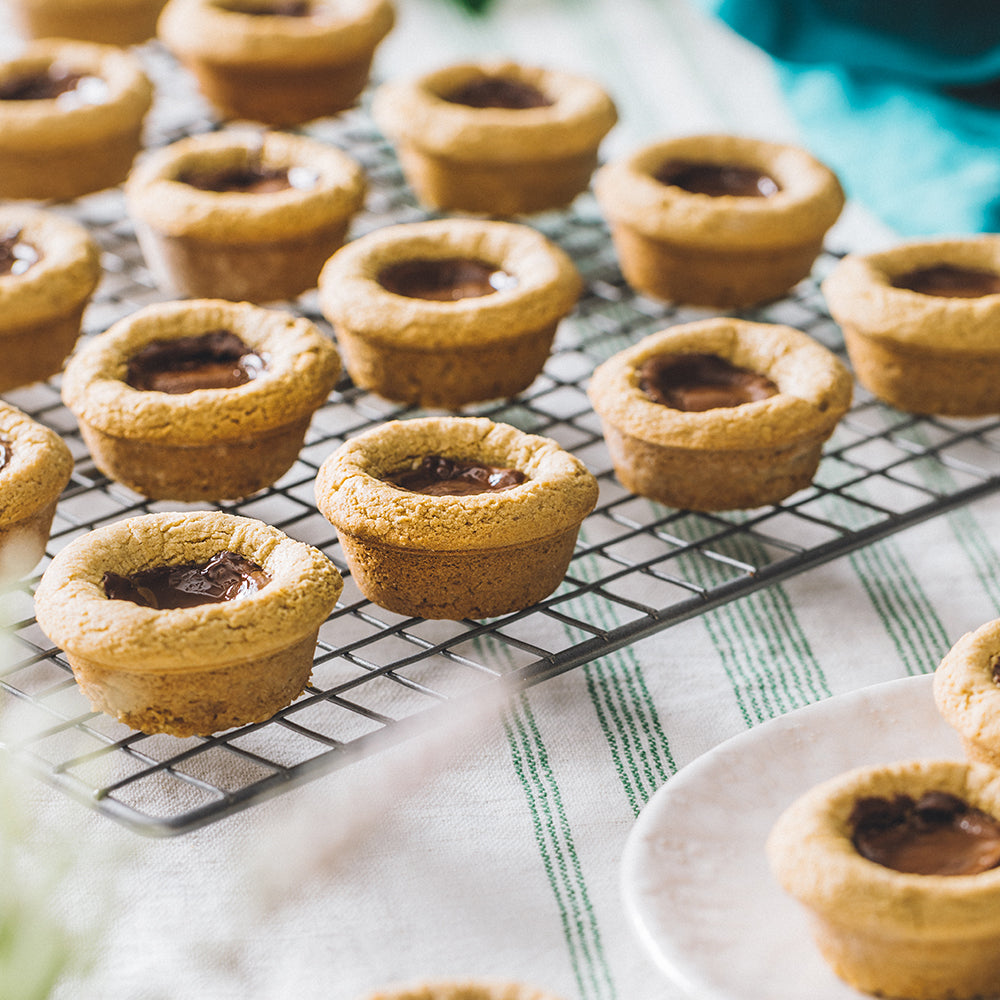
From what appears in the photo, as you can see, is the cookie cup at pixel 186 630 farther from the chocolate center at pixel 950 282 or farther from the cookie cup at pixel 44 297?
the chocolate center at pixel 950 282

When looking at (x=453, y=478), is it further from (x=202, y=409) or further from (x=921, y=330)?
(x=921, y=330)

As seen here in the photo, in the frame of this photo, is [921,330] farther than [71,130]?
No

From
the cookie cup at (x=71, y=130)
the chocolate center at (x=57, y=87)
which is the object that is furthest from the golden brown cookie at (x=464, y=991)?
the chocolate center at (x=57, y=87)

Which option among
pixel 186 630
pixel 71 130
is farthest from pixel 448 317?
pixel 71 130

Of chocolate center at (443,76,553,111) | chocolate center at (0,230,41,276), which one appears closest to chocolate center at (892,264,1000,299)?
chocolate center at (443,76,553,111)

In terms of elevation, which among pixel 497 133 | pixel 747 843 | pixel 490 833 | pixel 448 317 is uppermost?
pixel 497 133

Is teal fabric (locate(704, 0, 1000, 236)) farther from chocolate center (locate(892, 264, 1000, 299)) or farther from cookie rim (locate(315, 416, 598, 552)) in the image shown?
cookie rim (locate(315, 416, 598, 552))
